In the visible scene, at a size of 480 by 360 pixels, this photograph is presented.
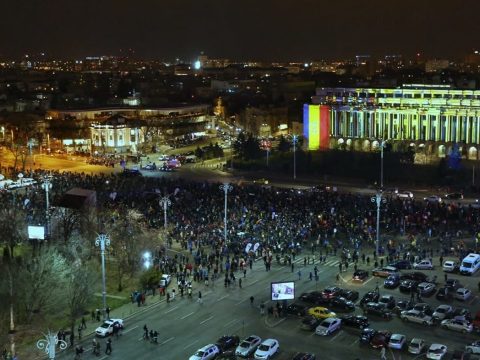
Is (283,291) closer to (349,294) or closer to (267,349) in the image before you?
(349,294)

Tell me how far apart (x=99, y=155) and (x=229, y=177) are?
19.0m

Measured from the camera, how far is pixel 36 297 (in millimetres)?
26125

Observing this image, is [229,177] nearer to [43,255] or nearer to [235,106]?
[43,255]

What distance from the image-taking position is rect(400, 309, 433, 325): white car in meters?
25.4

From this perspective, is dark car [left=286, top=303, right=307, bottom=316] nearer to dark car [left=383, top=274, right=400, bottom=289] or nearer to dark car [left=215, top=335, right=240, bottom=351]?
dark car [left=215, top=335, right=240, bottom=351]

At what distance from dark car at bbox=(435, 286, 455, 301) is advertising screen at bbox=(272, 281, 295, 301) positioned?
6.16 metres

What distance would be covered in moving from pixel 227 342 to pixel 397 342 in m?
5.76

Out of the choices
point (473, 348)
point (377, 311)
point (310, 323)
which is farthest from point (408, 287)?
point (473, 348)

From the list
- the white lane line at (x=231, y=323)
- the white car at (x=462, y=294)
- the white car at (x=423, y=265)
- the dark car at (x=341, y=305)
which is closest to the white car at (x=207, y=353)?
the white lane line at (x=231, y=323)

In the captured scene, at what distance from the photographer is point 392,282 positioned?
97.1 feet

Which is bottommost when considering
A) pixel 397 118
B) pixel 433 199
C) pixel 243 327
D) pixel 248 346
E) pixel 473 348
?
pixel 243 327

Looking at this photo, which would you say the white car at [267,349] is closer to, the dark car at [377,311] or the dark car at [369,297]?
the dark car at [377,311]

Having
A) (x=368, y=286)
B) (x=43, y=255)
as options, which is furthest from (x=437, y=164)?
(x=43, y=255)

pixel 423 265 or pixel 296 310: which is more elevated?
pixel 423 265
